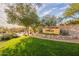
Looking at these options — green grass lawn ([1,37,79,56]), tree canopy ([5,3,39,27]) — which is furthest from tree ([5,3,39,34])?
green grass lawn ([1,37,79,56])

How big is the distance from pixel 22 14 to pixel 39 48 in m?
0.27

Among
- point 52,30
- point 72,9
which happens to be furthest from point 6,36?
point 72,9

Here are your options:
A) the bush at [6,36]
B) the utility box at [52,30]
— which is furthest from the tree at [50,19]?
the bush at [6,36]

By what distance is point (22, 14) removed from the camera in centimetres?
148

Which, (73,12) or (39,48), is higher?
(73,12)

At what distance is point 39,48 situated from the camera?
1.45m

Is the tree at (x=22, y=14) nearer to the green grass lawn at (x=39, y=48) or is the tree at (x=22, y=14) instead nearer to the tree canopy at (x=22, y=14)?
the tree canopy at (x=22, y=14)

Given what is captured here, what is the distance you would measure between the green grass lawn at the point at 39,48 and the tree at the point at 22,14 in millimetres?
120

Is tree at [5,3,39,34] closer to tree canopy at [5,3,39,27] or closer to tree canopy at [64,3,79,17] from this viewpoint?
tree canopy at [5,3,39,27]

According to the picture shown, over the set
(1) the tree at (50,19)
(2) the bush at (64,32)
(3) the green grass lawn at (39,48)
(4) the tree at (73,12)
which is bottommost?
(3) the green grass lawn at (39,48)

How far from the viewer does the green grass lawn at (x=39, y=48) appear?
56.6 inches

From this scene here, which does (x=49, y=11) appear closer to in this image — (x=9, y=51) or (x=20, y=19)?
(x=20, y=19)

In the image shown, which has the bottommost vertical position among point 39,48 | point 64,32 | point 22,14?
point 39,48

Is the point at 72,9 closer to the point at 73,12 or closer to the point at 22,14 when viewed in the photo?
the point at 73,12
